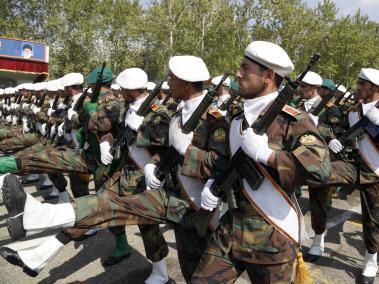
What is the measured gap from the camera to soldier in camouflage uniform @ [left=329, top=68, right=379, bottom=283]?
13.2 ft

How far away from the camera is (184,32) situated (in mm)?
29797

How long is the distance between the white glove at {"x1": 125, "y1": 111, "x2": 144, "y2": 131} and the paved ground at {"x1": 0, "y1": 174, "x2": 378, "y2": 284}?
1612mm

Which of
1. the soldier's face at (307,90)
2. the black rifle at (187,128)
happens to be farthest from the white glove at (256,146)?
the soldier's face at (307,90)

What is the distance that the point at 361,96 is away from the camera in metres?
4.42

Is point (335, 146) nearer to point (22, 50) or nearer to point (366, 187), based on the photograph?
point (366, 187)

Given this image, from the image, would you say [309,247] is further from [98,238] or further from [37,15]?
[37,15]

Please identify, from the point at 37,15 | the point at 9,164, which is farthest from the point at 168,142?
the point at 37,15

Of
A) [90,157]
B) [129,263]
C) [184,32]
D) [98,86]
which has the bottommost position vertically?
[184,32]

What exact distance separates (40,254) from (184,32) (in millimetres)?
28748

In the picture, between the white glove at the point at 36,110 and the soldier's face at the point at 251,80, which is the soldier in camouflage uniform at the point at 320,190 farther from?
the white glove at the point at 36,110

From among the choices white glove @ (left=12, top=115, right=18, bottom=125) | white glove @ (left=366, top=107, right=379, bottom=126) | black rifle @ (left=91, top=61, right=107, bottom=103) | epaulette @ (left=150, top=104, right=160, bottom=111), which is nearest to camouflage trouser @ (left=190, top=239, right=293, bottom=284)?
epaulette @ (left=150, top=104, right=160, bottom=111)

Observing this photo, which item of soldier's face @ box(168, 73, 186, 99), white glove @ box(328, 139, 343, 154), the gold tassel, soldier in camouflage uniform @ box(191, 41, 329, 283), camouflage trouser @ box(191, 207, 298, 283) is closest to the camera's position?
soldier in camouflage uniform @ box(191, 41, 329, 283)

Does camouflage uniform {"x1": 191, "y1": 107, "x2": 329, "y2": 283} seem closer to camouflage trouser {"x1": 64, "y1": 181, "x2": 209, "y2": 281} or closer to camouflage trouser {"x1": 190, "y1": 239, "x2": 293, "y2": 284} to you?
camouflage trouser {"x1": 190, "y1": 239, "x2": 293, "y2": 284}

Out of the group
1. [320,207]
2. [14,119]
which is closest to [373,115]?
[320,207]
